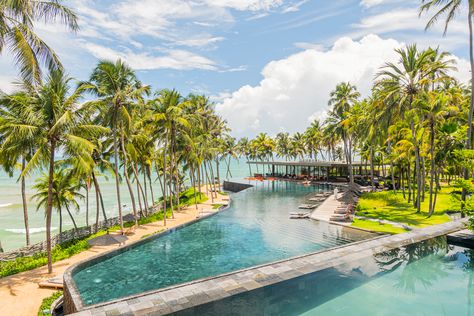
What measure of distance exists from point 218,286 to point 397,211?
65.1 ft

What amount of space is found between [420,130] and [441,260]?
34.5 ft

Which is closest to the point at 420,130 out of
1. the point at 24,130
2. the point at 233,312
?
the point at 233,312

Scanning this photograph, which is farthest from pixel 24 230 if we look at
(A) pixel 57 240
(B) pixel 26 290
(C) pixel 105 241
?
(B) pixel 26 290

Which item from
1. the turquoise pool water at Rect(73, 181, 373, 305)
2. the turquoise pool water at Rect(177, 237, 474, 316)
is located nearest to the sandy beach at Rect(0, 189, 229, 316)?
the turquoise pool water at Rect(73, 181, 373, 305)

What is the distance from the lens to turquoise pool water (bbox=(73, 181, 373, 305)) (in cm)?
1231

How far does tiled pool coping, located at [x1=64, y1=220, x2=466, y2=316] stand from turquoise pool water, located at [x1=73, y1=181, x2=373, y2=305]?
178cm

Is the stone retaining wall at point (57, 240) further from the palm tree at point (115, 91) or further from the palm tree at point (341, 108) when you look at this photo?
the palm tree at point (341, 108)

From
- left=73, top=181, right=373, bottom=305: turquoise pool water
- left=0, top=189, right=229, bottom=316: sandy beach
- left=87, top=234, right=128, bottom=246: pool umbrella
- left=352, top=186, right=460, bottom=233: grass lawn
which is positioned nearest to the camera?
left=0, top=189, right=229, bottom=316: sandy beach

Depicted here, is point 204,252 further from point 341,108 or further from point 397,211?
point 341,108

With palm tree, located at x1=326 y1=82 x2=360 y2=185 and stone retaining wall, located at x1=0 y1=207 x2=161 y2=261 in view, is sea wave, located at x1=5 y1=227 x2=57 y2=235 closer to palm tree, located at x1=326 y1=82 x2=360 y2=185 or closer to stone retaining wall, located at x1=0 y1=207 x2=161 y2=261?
stone retaining wall, located at x1=0 y1=207 x2=161 y2=261

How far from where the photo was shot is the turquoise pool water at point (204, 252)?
12.3m

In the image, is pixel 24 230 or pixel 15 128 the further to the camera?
pixel 24 230

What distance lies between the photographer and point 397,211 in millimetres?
24062

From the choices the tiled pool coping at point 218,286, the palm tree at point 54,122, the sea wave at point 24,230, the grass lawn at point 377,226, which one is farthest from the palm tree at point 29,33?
the sea wave at point 24,230
